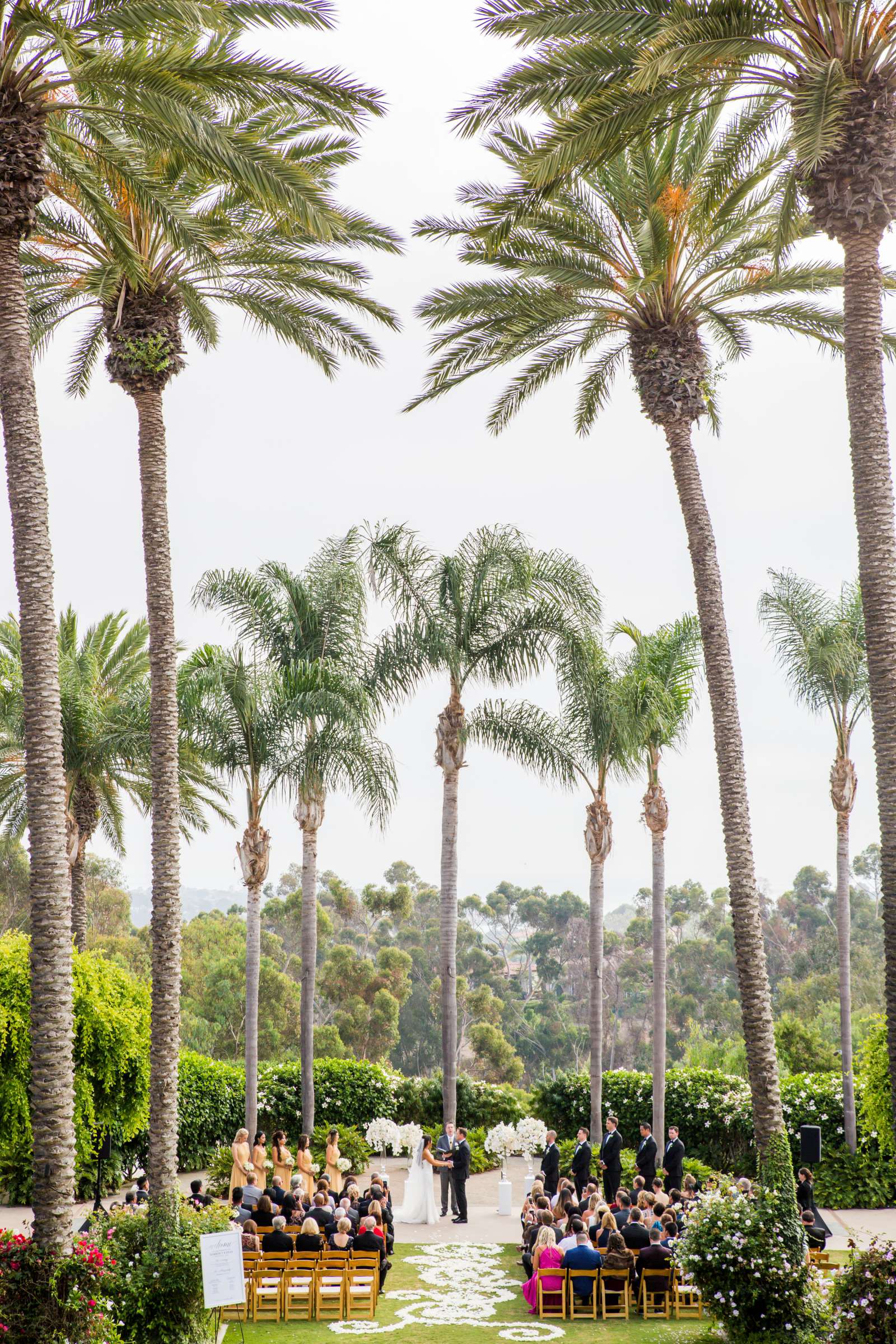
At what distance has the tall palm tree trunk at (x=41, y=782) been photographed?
9.29m

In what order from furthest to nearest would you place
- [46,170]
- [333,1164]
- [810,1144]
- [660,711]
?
[660,711]
[810,1144]
[333,1164]
[46,170]

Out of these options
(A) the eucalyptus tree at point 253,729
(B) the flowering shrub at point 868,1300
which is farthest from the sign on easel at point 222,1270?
(A) the eucalyptus tree at point 253,729

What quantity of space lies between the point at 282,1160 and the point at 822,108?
15594 mm

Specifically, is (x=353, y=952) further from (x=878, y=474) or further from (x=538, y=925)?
(x=878, y=474)

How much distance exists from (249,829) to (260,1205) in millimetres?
7845

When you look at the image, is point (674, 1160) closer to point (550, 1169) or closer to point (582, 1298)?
point (550, 1169)

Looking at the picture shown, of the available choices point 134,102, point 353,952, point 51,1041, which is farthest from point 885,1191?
point 353,952

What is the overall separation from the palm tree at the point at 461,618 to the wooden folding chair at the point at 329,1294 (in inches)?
359

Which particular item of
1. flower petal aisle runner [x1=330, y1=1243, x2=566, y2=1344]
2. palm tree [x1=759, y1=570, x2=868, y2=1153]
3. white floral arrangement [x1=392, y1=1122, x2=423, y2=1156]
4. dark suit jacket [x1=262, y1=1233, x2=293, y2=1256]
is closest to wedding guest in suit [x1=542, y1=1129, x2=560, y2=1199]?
flower petal aisle runner [x1=330, y1=1243, x2=566, y2=1344]

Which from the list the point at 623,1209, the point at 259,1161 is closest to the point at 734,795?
the point at 623,1209

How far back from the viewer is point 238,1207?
15.0 metres

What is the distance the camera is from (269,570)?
2339cm

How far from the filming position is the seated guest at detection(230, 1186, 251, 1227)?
47.1 ft

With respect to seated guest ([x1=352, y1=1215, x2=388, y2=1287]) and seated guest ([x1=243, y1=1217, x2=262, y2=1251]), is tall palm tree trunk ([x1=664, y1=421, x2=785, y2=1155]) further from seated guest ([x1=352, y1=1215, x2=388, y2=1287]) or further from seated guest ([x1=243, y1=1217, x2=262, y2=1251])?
seated guest ([x1=243, y1=1217, x2=262, y2=1251])
